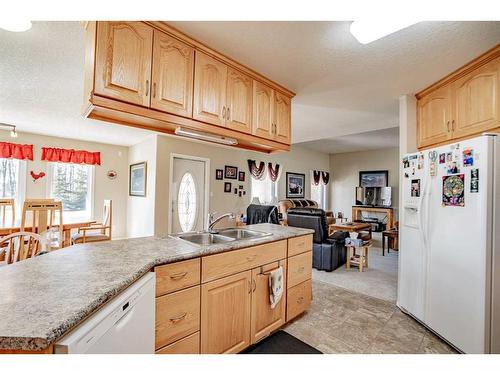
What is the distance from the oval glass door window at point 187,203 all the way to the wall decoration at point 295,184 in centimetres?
312

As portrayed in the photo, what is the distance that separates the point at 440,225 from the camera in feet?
6.30

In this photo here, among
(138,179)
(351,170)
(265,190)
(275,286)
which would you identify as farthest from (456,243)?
(351,170)

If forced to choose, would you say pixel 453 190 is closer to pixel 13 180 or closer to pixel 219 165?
pixel 219 165

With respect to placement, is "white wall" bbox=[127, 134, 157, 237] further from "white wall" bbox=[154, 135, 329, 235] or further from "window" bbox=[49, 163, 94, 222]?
"window" bbox=[49, 163, 94, 222]

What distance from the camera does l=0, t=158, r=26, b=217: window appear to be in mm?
4328

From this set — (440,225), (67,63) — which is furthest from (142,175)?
(440,225)

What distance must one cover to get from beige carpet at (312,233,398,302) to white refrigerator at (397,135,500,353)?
0.61 metres

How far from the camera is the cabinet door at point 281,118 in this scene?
7.82 feet

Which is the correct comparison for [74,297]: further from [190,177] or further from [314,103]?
[190,177]

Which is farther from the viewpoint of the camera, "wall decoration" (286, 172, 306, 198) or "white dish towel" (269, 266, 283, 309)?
"wall decoration" (286, 172, 306, 198)

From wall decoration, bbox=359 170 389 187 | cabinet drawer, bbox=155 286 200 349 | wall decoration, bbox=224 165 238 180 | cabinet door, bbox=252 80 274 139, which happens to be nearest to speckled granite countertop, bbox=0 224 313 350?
cabinet drawer, bbox=155 286 200 349

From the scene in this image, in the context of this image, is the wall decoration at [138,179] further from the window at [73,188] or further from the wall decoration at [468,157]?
the wall decoration at [468,157]

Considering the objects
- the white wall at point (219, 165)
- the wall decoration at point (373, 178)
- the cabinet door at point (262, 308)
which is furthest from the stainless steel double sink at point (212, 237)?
the wall decoration at point (373, 178)

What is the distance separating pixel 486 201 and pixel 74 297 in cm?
241
